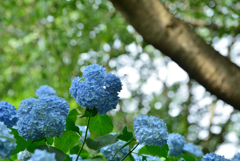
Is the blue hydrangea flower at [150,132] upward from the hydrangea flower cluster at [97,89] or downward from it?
downward

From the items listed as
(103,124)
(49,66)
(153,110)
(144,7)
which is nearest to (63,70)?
(49,66)

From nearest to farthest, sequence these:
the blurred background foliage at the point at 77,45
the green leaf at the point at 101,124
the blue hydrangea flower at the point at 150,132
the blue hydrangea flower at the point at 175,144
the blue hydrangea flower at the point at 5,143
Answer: the blue hydrangea flower at the point at 5,143, the blue hydrangea flower at the point at 150,132, the green leaf at the point at 101,124, the blue hydrangea flower at the point at 175,144, the blurred background foliage at the point at 77,45

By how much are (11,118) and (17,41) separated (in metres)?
2.52

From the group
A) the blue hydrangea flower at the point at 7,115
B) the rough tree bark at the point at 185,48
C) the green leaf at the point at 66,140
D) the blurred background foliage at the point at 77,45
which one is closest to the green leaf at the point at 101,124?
the green leaf at the point at 66,140

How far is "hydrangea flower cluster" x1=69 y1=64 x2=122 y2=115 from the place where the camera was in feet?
1.96

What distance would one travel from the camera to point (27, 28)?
302 cm

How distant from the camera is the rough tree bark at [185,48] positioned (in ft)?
2.99

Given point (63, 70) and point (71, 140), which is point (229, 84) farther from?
point (63, 70)

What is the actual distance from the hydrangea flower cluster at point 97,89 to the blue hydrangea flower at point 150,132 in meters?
0.07

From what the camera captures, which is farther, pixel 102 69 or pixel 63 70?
pixel 63 70

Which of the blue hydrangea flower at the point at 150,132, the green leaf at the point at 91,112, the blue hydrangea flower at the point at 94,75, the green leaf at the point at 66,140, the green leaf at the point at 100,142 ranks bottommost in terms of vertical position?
the blue hydrangea flower at the point at 150,132

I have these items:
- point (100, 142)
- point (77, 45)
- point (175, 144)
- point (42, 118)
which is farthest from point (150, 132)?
point (77, 45)

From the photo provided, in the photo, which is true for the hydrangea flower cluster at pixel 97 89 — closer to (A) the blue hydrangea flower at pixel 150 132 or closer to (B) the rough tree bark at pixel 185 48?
(A) the blue hydrangea flower at pixel 150 132

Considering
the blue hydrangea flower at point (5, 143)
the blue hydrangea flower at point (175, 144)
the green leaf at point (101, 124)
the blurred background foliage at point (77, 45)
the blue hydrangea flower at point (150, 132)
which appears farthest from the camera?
the blurred background foliage at point (77, 45)
